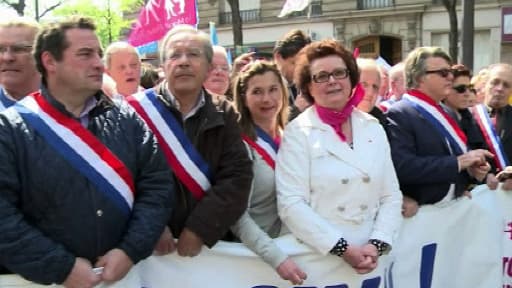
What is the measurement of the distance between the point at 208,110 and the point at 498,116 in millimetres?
3257

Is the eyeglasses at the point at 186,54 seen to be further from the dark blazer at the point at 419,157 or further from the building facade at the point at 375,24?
the building facade at the point at 375,24

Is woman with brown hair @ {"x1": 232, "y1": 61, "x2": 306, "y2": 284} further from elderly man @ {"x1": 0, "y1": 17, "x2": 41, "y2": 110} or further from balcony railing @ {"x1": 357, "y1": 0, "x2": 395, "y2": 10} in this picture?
balcony railing @ {"x1": 357, "y1": 0, "x2": 395, "y2": 10}

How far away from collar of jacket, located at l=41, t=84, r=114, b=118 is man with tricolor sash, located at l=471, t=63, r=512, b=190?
9.99 feet

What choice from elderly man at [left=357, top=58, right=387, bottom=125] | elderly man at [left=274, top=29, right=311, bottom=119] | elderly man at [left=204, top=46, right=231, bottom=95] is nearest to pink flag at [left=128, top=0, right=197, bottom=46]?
elderly man at [left=274, top=29, right=311, bottom=119]

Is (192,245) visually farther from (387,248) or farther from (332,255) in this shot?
(387,248)

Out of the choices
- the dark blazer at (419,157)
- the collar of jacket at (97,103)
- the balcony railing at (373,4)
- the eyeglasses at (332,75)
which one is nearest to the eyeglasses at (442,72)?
the dark blazer at (419,157)

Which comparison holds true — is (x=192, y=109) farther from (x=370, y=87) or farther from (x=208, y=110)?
(x=370, y=87)

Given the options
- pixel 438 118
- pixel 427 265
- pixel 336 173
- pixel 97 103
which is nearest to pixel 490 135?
pixel 438 118

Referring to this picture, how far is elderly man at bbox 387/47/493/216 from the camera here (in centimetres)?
377

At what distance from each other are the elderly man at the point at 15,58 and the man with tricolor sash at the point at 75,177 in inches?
24.7

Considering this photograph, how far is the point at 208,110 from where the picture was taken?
304 centimetres

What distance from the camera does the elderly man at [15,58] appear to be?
3.24 metres

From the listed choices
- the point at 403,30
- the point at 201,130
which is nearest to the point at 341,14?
the point at 403,30

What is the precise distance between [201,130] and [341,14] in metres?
24.5
